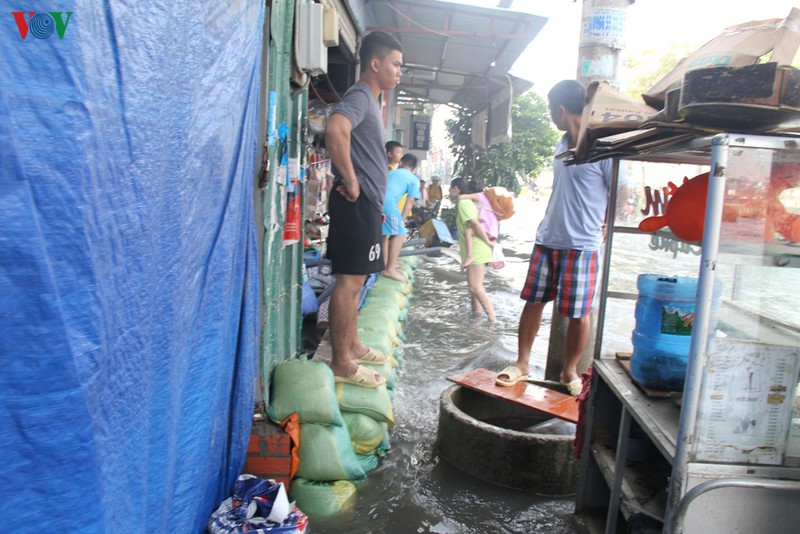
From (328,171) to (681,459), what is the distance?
23.2ft

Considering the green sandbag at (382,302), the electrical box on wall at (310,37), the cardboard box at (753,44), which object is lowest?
the green sandbag at (382,302)

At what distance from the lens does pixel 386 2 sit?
7.62 metres

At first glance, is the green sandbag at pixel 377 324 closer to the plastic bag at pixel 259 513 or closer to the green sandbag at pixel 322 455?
the green sandbag at pixel 322 455

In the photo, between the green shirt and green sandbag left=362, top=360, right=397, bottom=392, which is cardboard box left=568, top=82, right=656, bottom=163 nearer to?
green sandbag left=362, top=360, right=397, bottom=392

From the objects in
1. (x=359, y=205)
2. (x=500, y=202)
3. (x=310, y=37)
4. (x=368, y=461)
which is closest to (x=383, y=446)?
(x=368, y=461)

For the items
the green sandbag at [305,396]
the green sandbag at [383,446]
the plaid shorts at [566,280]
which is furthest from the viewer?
the plaid shorts at [566,280]

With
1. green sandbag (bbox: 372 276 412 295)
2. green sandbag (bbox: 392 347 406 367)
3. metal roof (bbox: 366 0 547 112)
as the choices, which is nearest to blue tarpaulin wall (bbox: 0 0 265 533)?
green sandbag (bbox: 392 347 406 367)

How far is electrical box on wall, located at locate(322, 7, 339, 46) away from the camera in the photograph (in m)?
3.45

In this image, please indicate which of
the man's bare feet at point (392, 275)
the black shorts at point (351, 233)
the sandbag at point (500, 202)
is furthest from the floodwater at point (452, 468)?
the sandbag at point (500, 202)

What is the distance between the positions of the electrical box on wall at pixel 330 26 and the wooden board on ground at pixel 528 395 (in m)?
2.19

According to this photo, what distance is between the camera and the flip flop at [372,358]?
3.83m

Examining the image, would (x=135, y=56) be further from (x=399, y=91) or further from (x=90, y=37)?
(x=399, y=91)

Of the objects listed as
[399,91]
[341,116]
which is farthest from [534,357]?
[399,91]

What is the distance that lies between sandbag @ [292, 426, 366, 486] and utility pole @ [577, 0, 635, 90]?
Answer: 290 cm
